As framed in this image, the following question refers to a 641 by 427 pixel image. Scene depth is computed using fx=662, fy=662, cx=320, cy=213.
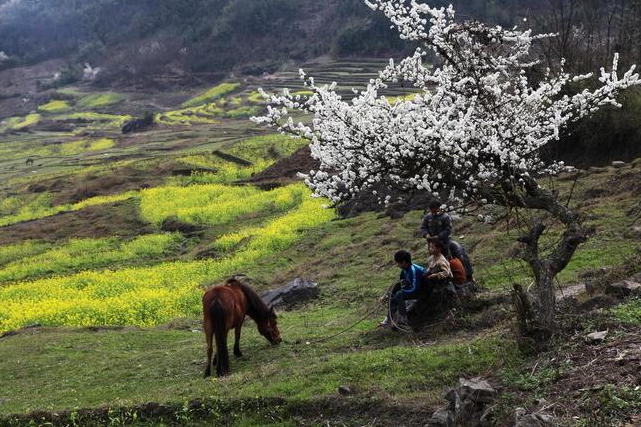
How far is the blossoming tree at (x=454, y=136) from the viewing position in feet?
35.2

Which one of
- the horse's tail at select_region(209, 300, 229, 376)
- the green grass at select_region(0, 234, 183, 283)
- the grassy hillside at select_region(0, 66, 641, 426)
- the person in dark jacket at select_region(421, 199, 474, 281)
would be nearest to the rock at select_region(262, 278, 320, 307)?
the grassy hillside at select_region(0, 66, 641, 426)

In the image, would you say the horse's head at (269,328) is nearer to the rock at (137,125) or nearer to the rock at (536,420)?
the rock at (536,420)

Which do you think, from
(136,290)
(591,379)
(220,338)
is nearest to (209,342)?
(220,338)

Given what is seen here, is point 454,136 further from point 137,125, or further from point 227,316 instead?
point 137,125

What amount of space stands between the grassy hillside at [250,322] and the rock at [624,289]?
29.5 inches

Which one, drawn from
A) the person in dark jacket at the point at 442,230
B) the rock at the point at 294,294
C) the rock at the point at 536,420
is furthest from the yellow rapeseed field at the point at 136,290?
the rock at the point at 536,420

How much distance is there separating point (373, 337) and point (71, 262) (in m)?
25.1

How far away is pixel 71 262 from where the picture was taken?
114ft

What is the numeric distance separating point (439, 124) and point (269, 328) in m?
7.04

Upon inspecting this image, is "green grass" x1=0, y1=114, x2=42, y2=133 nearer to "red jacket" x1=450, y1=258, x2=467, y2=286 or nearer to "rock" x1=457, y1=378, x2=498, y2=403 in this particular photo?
"red jacket" x1=450, y1=258, x2=467, y2=286

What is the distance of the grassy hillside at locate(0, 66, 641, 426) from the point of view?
10.4m

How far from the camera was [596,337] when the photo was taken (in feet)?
32.1

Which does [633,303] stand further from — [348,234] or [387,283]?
[348,234]

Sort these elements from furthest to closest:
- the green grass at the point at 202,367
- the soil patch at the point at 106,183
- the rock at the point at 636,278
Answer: the soil patch at the point at 106,183
the rock at the point at 636,278
the green grass at the point at 202,367
